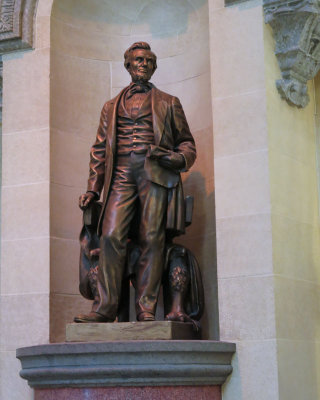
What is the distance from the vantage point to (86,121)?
7.86 metres

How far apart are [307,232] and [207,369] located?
1510 millimetres

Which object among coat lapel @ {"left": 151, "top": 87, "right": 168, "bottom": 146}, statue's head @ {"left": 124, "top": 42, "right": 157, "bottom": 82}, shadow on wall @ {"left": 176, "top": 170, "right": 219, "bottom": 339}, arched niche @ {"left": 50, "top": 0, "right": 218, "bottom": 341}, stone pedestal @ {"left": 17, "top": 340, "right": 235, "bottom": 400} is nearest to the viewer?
stone pedestal @ {"left": 17, "top": 340, "right": 235, "bottom": 400}

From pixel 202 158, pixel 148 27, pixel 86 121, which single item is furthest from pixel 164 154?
pixel 148 27

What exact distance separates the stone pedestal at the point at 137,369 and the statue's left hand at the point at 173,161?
1.45 meters

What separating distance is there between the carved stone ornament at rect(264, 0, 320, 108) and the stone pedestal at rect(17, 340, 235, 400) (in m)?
2.18

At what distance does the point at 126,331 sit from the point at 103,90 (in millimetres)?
2765

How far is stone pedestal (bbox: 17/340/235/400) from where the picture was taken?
5.89 metres

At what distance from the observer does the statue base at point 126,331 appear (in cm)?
613

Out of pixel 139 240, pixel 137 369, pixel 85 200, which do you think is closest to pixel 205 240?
pixel 139 240

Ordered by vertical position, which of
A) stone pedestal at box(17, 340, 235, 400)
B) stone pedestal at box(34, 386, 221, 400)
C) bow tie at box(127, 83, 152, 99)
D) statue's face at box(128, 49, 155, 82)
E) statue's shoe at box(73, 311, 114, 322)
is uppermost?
statue's face at box(128, 49, 155, 82)

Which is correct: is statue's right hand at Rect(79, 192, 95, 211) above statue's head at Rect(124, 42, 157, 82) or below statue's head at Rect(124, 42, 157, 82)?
below

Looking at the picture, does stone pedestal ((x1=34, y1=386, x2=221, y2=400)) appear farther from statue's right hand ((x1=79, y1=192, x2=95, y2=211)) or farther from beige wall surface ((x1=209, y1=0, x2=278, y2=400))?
statue's right hand ((x1=79, y1=192, x2=95, y2=211))

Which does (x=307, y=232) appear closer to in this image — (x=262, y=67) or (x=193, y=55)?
(x=262, y=67)

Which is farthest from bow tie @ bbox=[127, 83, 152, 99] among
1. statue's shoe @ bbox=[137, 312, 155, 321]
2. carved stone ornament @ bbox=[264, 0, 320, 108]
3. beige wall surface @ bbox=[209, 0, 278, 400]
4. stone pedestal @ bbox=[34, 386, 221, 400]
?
stone pedestal @ bbox=[34, 386, 221, 400]
